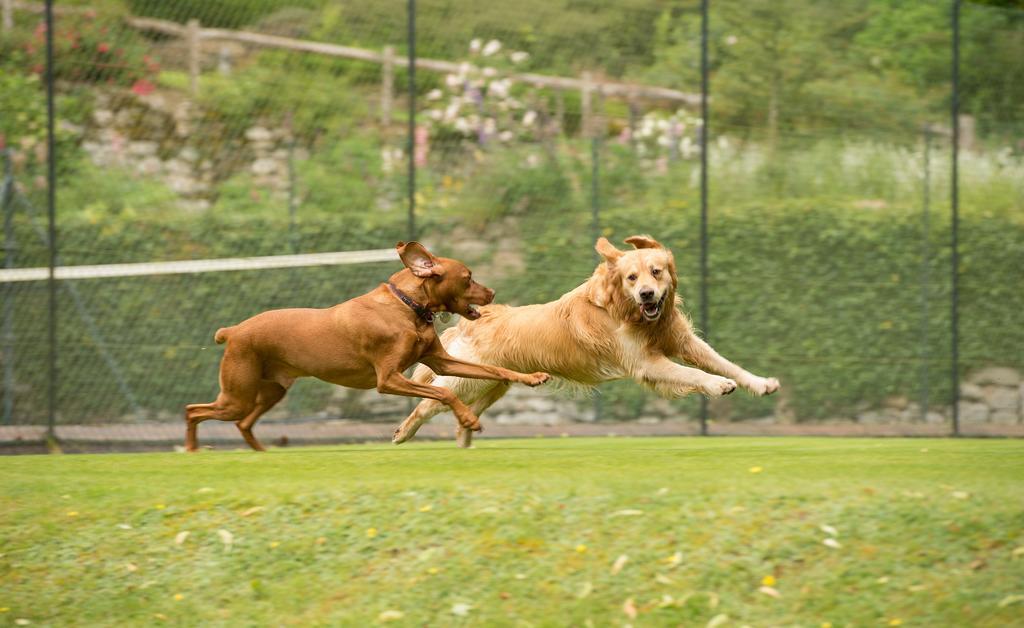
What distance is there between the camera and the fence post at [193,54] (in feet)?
39.1

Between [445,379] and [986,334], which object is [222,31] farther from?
[986,334]

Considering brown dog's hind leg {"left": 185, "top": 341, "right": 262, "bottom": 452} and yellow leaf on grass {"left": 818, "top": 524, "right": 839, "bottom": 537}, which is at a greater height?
brown dog's hind leg {"left": 185, "top": 341, "right": 262, "bottom": 452}

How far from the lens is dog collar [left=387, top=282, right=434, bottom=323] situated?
820 centimetres

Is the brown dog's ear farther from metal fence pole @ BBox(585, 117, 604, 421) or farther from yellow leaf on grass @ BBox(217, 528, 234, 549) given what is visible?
metal fence pole @ BBox(585, 117, 604, 421)

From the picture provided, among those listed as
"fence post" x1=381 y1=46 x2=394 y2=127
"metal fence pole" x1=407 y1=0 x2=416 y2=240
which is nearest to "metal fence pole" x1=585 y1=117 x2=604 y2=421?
"metal fence pole" x1=407 y1=0 x2=416 y2=240

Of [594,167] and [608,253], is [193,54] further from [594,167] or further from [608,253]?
[608,253]

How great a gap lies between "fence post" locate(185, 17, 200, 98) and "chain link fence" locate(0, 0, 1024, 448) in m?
0.02

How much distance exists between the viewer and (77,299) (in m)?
11.7

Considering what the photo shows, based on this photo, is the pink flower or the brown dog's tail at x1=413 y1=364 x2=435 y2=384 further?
the pink flower

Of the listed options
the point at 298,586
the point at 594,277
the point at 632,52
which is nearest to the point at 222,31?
the point at 632,52

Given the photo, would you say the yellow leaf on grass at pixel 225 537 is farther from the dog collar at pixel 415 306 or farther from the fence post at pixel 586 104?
the fence post at pixel 586 104

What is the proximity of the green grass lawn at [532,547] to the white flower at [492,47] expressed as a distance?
6.96m

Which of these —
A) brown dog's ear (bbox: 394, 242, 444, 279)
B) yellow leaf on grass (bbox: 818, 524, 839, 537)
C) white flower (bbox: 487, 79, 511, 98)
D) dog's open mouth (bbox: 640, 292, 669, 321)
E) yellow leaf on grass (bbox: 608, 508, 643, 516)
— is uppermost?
white flower (bbox: 487, 79, 511, 98)

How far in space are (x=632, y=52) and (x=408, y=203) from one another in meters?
2.88
